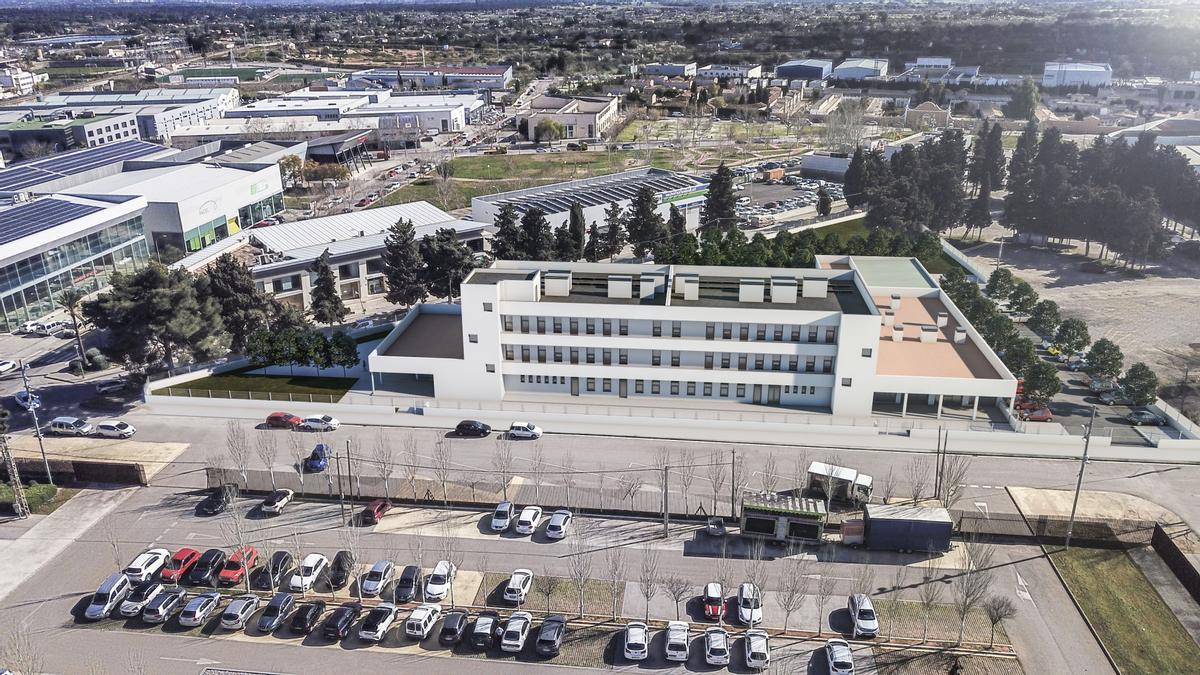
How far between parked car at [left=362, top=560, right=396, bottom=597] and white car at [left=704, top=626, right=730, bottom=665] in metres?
13.9

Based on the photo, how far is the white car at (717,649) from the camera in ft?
103

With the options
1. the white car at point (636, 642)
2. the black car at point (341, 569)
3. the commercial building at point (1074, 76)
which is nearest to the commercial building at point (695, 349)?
the black car at point (341, 569)

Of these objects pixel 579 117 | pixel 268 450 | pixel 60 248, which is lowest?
pixel 268 450

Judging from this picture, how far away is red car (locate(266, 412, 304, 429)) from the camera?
50.8 metres

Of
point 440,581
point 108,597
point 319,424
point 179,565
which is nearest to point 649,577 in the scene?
point 440,581

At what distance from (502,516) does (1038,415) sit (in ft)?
108

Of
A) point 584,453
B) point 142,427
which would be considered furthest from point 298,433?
point 584,453

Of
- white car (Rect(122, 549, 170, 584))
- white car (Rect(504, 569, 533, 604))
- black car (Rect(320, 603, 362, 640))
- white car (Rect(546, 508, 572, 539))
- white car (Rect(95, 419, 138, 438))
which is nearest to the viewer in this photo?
black car (Rect(320, 603, 362, 640))

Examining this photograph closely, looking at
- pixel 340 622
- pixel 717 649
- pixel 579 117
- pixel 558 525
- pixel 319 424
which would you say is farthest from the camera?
pixel 579 117

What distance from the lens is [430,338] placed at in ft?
188

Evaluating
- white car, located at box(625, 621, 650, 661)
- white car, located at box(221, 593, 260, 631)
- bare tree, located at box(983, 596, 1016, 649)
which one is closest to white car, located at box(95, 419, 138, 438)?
white car, located at box(221, 593, 260, 631)

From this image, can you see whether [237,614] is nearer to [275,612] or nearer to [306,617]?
[275,612]

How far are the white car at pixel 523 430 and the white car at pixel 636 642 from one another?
1819cm

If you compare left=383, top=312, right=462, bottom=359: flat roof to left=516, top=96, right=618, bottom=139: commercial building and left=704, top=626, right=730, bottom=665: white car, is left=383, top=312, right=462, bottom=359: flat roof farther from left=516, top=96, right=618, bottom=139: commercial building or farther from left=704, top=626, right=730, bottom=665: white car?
left=516, top=96, right=618, bottom=139: commercial building
